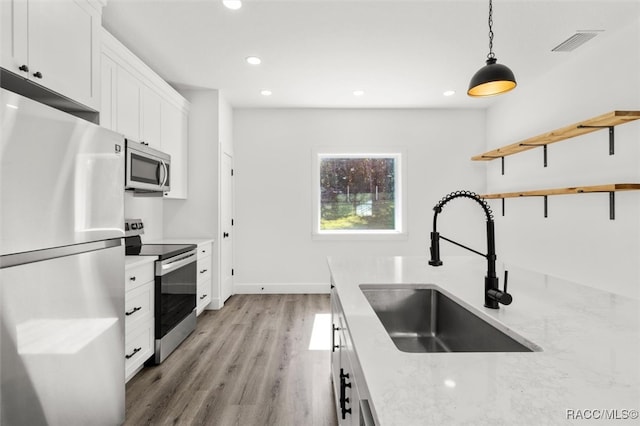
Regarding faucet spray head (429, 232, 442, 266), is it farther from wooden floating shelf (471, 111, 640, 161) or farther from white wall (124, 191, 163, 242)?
white wall (124, 191, 163, 242)

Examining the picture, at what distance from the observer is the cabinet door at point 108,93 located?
96.4 inches

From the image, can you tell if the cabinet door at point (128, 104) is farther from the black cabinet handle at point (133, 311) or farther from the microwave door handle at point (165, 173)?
the black cabinet handle at point (133, 311)

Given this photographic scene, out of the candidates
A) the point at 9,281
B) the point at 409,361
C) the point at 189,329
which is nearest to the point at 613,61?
the point at 409,361

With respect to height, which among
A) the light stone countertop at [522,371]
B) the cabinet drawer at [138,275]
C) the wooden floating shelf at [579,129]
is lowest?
the cabinet drawer at [138,275]

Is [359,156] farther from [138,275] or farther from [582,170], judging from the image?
[138,275]

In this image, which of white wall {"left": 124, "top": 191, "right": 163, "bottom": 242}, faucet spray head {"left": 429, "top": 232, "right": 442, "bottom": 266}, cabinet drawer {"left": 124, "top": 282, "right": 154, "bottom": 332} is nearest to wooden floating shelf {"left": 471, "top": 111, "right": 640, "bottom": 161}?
faucet spray head {"left": 429, "top": 232, "right": 442, "bottom": 266}

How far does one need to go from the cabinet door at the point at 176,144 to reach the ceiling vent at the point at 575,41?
392 centimetres

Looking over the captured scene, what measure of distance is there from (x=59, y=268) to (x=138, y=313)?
4.05 feet

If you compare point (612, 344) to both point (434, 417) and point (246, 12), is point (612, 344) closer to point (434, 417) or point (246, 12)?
point (434, 417)

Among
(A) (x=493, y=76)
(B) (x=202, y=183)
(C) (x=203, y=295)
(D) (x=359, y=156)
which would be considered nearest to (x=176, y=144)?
(B) (x=202, y=183)

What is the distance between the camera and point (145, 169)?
8.89ft

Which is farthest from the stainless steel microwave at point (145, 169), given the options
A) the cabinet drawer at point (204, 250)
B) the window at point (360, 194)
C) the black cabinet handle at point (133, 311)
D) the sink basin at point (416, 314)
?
the window at point (360, 194)

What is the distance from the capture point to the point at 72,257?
1.41m

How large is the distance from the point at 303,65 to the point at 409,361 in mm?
3227
